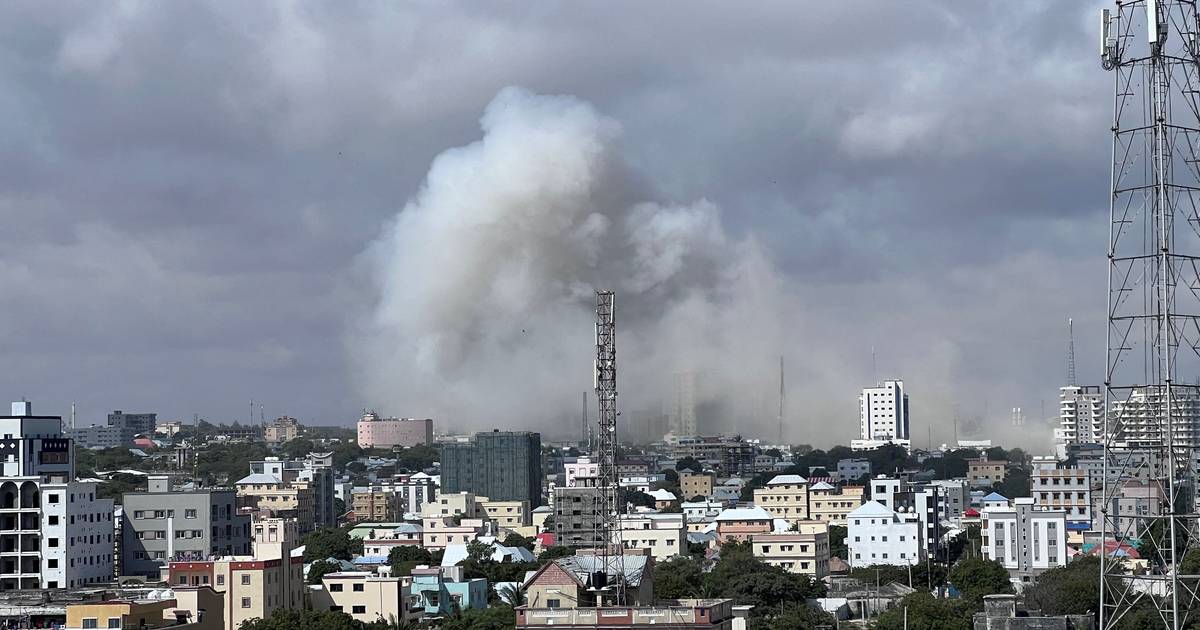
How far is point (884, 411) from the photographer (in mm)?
152875

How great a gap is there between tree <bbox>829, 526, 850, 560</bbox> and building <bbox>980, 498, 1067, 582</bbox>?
17.7 feet

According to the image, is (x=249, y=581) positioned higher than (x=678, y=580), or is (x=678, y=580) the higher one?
(x=249, y=581)

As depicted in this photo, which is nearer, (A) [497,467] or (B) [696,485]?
(A) [497,467]

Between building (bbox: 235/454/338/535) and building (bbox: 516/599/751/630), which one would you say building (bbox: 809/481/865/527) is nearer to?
building (bbox: 235/454/338/535)

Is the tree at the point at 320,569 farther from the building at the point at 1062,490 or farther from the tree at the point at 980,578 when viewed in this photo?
the building at the point at 1062,490

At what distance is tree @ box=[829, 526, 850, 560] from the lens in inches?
2456

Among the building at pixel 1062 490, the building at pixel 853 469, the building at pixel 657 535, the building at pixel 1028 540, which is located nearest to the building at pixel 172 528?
the building at pixel 657 535

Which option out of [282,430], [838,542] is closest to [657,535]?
[838,542]

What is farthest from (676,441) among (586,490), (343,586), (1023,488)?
(343,586)

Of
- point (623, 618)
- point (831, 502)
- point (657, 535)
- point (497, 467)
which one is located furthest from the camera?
point (497, 467)

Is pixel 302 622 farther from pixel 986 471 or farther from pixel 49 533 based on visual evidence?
pixel 986 471

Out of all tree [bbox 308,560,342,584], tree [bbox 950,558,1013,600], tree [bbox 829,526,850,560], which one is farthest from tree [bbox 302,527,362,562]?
tree [bbox 950,558,1013,600]

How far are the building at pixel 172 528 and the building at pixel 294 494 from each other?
923 inches

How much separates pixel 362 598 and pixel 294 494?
1609 inches
